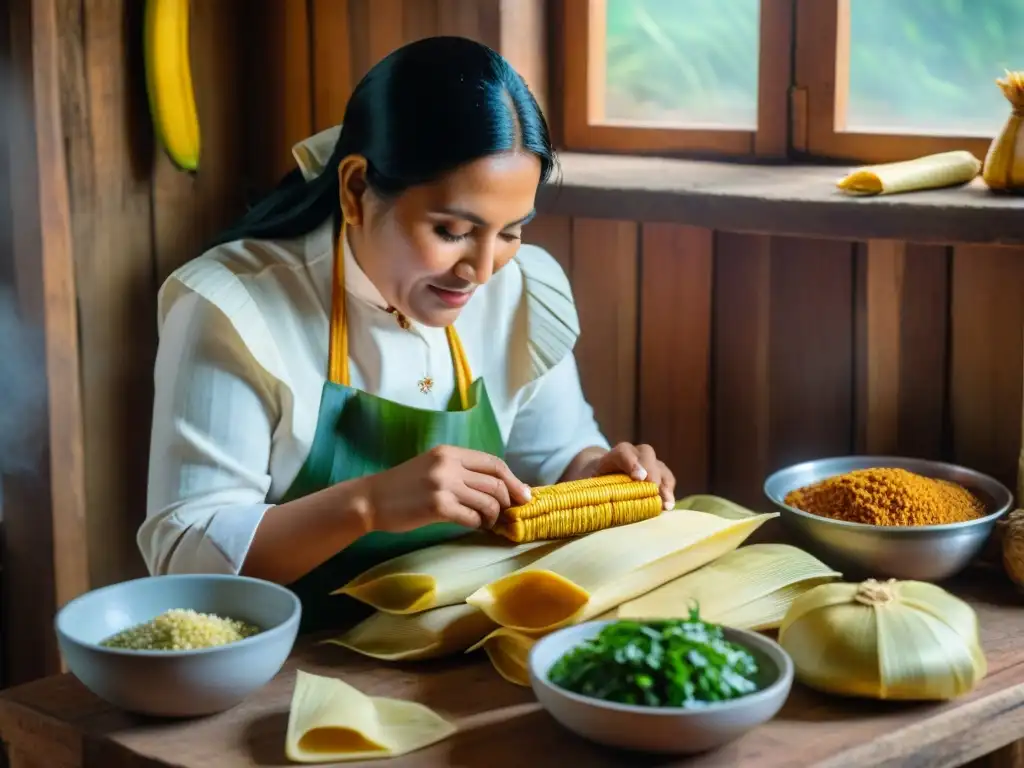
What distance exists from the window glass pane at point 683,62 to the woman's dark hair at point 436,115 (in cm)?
66

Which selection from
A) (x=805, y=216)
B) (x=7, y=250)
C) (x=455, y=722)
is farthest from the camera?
(x=7, y=250)

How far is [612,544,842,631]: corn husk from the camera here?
159cm

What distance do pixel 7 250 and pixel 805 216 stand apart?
4.21 ft

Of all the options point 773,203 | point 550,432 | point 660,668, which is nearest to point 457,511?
point 660,668

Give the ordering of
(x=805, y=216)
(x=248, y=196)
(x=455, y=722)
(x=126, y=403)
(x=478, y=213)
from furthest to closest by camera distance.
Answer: (x=248, y=196), (x=126, y=403), (x=805, y=216), (x=478, y=213), (x=455, y=722)

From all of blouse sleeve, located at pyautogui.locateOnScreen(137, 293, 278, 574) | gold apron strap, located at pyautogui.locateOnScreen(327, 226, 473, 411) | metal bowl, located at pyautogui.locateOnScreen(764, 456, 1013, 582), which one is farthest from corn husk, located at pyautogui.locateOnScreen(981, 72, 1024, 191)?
blouse sleeve, located at pyautogui.locateOnScreen(137, 293, 278, 574)

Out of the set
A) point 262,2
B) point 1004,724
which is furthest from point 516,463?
point 262,2

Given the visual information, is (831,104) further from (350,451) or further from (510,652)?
(510,652)

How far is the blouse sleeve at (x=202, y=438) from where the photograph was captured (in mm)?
1690

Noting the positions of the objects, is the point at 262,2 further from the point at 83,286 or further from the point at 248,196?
the point at 83,286

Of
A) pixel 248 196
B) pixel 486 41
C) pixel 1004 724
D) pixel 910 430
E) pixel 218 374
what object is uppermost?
pixel 486 41

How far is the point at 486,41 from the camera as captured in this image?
232 centimetres

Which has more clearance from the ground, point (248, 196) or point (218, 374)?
point (248, 196)

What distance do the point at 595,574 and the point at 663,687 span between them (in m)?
0.31
